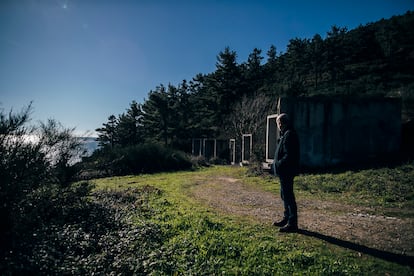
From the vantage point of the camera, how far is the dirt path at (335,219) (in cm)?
409

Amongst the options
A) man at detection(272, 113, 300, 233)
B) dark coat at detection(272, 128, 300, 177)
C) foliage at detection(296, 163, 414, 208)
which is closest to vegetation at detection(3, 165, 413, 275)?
man at detection(272, 113, 300, 233)

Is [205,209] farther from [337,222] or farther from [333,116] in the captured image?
[333,116]

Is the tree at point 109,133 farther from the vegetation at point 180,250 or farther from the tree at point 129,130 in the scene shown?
the vegetation at point 180,250

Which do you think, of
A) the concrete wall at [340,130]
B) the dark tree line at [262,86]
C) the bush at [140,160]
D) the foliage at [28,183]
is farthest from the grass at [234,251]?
the dark tree line at [262,86]

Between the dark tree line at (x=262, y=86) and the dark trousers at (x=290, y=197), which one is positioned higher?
the dark tree line at (x=262, y=86)

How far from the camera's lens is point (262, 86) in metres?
38.8

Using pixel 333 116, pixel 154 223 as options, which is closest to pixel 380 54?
pixel 333 116

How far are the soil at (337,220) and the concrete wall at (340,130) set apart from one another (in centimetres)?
582

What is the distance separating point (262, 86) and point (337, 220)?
116 feet

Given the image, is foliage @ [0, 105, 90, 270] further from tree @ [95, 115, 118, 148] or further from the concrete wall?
tree @ [95, 115, 118, 148]

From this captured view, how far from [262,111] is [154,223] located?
66.3 ft

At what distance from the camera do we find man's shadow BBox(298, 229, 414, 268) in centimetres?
332

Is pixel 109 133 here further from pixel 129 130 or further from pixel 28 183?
pixel 28 183

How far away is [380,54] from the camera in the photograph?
1941 inches
